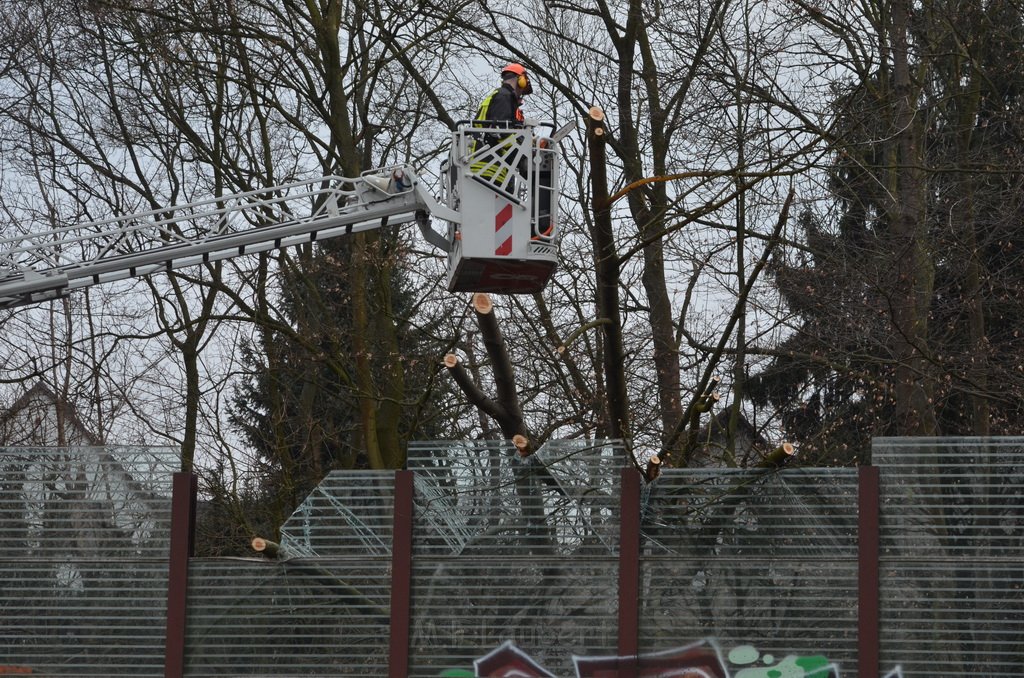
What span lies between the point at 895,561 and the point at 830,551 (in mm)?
481

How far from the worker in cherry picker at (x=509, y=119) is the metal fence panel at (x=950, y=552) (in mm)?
3422

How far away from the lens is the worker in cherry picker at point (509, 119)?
11570 mm

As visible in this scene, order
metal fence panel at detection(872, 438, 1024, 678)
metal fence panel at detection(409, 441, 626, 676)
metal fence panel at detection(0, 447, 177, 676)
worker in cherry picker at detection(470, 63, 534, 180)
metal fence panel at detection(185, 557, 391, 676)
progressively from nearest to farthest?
metal fence panel at detection(872, 438, 1024, 678)
metal fence panel at detection(409, 441, 626, 676)
metal fence panel at detection(185, 557, 391, 676)
metal fence panel at detection(0, 447, 177, 676)
worker in cherry picker at detection(470, 63, 534, 180)

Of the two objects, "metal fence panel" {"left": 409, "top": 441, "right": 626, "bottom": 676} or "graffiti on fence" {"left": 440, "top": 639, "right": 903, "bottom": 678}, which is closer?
"graffiti on fence" {"left": 440, "top": 639, "right": 903, "bottom": 678}

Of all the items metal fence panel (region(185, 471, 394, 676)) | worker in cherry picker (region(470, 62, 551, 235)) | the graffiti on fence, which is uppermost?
worker in cherry picker (region(470, 62, 551, 235))

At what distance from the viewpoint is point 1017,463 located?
33.8 feet

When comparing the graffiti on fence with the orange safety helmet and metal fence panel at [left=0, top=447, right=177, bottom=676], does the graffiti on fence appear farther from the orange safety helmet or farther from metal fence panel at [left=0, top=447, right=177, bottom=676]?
the orange safety helmet

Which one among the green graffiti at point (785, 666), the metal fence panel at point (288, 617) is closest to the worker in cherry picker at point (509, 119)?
the metal fence panel at point (288, 617)

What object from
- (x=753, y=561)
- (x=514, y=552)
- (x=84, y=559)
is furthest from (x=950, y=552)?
(x=84, y=559)

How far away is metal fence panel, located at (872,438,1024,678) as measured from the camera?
1029cm

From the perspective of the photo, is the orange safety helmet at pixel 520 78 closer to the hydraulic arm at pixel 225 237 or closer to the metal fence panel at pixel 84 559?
the hydraulic arm at pixel 225 237

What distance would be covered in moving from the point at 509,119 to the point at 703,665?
4781 millimetres

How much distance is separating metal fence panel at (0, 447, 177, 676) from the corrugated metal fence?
0.02m

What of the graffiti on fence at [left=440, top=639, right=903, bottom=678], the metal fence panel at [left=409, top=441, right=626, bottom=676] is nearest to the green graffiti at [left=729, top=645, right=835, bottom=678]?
the graffiti on fence at [left=440, top=639, right=903, bottom=678]
